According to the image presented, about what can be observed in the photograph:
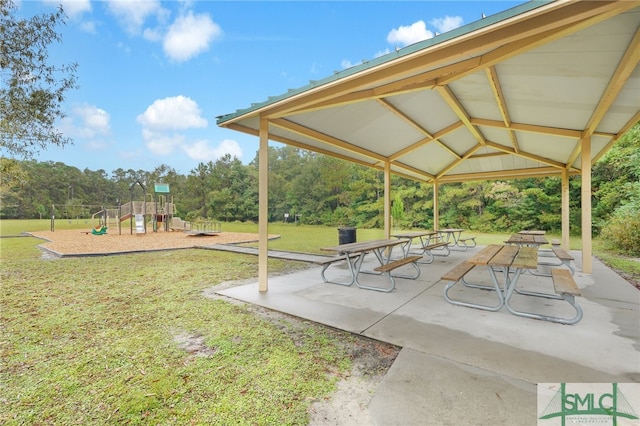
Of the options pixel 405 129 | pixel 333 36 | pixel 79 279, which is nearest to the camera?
pixel 79 279

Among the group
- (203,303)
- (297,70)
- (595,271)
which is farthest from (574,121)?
(297,70)

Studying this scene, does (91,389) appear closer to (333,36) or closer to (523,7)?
(523,7)

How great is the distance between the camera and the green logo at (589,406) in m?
1.61

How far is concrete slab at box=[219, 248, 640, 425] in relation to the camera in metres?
1.74

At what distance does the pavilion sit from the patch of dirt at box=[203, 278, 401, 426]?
2007mm

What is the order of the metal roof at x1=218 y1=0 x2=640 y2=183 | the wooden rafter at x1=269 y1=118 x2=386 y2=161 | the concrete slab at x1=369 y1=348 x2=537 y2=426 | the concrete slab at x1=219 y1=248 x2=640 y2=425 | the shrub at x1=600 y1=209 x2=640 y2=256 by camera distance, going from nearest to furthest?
the concrete slab at x1=369 y1=348 x2=537 y2=426
the concrete slab at x1=219 y1=248 x2=640 y2=425
the metal roof at x1=218 y1=0 x2=640 y2=183
the wooden rafter at x1=269 y1=118 x2=386 y2=161
the shrub at x1=600 y1=209 x2=640 y2=256

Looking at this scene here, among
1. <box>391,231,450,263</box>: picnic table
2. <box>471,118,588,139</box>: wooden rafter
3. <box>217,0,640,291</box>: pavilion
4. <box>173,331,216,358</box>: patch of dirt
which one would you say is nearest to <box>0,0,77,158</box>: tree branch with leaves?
<box>217,0,640,291</box>: pavilion

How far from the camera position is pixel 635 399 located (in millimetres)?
1764

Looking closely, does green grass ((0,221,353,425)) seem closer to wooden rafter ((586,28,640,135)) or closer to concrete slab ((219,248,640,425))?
concrete slab ((219,248,640,425))

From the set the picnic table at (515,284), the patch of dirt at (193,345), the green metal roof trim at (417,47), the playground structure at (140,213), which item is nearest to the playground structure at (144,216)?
the playground structure at (140,213)

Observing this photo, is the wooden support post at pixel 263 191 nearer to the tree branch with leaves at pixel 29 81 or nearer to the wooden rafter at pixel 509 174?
the wooden rafter at pixel 509 174

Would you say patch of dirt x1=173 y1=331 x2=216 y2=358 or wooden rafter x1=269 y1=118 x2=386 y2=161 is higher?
wooden rafter x1=269 y1=118 x2=386 y2=161

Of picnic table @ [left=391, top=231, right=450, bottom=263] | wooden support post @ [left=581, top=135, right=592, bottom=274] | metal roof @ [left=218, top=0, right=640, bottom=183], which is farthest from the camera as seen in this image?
picnic table @ [left=391, top=231, right=450, bottom=263]

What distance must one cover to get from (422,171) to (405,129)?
438cm
